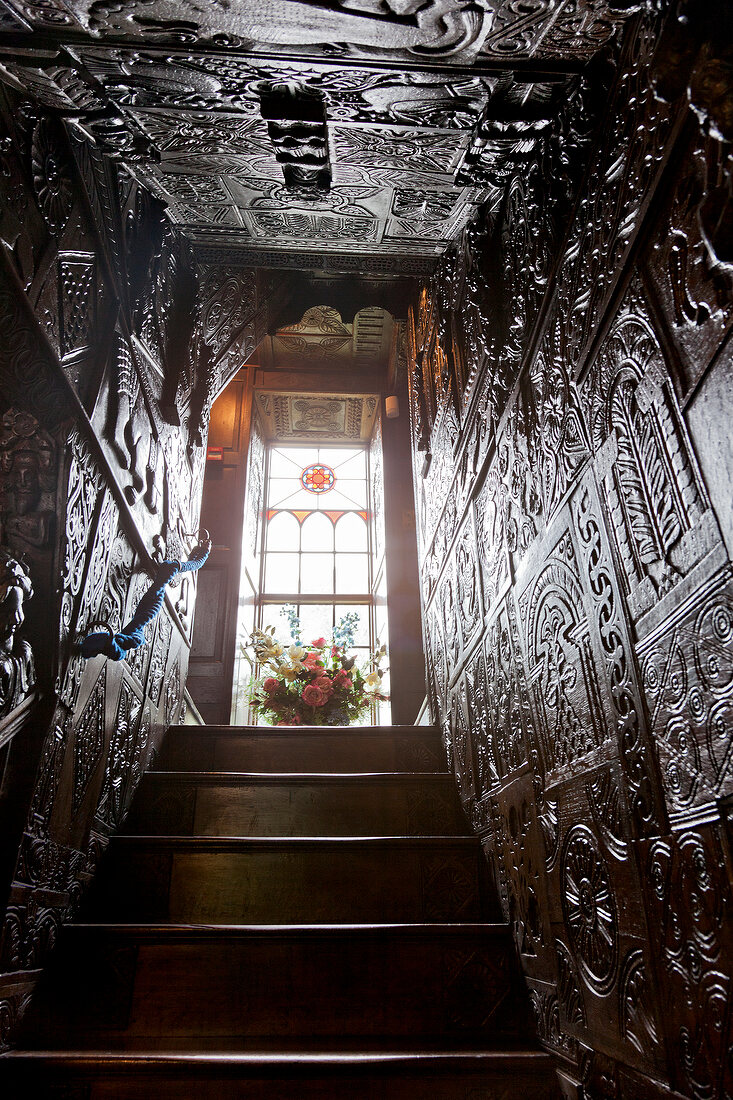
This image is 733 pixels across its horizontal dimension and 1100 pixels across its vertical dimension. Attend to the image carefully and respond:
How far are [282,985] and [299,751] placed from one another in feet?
3.98

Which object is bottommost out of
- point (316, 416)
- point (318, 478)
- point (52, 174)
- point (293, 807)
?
point (293, 807)

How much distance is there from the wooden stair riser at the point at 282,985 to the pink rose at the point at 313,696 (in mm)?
2597

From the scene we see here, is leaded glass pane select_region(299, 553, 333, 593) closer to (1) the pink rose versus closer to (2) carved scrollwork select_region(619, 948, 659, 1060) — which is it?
(1) the pink rose

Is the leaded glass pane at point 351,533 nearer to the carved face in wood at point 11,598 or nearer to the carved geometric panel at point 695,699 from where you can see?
the carved face in wood at point 11,598

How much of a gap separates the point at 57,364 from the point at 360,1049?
170 centimetres

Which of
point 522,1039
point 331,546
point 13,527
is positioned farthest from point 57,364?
point 331,546

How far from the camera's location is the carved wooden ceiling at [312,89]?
1.45m

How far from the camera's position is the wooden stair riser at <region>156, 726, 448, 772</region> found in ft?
8.95

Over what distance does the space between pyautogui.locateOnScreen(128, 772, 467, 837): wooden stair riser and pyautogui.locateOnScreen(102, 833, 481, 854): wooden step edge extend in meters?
0.27

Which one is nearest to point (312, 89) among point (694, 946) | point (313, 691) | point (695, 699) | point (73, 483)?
point (73, 483)

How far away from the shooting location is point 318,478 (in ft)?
23.4

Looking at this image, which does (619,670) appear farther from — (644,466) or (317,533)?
(317,533)

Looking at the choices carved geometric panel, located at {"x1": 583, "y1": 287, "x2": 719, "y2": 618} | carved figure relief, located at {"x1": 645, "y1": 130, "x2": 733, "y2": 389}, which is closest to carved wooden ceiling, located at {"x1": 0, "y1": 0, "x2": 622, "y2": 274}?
carved figure relief, located at {"x1": 645, "y1": 130, "x2": 733, "y2": 389}

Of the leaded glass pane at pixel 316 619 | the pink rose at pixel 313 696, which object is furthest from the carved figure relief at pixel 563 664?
the leaded glass pane at pixel 316 619
